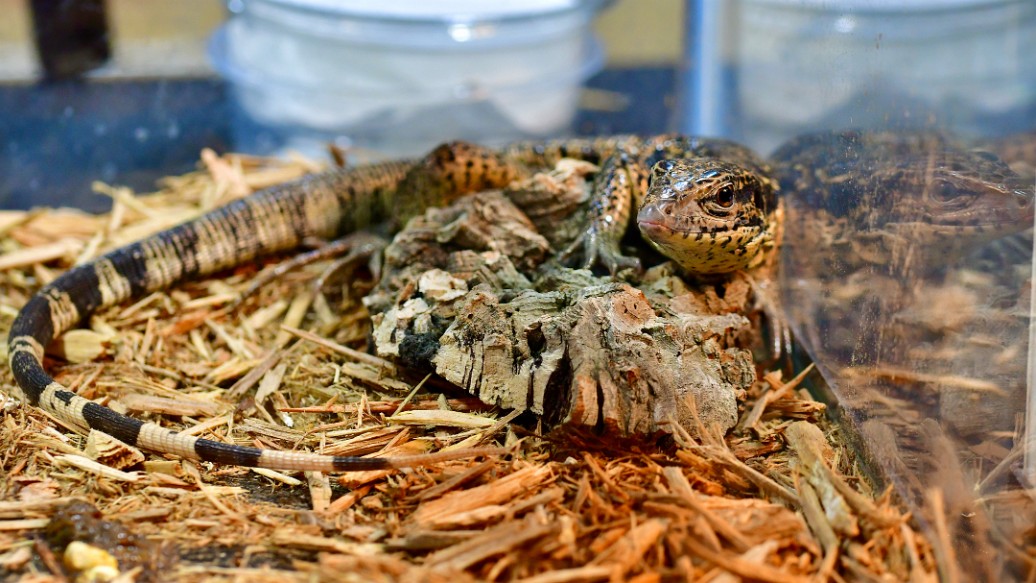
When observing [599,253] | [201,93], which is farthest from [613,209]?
[201,93]

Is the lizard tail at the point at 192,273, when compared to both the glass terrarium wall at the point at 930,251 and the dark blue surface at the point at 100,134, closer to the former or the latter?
the dark blue surface at the point at 100,134

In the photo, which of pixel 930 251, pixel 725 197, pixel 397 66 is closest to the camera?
pixel 930 251

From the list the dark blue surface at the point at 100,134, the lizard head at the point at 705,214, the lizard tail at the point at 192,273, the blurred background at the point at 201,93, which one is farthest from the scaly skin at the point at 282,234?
the dark blue surface at the point at 100,134

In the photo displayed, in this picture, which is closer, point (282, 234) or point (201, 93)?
point (282, 234)

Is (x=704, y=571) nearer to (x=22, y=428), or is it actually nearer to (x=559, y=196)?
(x=559, y=196)

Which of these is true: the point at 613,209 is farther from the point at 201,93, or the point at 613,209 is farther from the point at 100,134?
the point at 201,93
